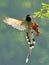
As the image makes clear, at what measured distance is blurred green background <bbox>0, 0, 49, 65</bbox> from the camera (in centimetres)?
2711

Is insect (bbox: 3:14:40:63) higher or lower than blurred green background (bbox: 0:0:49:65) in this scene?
higher

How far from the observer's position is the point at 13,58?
27.3m

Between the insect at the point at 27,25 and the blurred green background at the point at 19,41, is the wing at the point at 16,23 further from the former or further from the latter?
the blurred green background at the point at 19,41

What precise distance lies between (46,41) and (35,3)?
139 inches

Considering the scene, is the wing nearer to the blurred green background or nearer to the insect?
the insect

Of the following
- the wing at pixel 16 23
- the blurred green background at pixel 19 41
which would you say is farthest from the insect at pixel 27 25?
the blurred green background at pixel 19 41

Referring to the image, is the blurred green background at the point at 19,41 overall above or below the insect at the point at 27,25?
below

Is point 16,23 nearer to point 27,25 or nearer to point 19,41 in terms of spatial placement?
point 27,25

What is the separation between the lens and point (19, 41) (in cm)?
2761

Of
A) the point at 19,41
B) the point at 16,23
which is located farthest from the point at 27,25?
the point at 19,41

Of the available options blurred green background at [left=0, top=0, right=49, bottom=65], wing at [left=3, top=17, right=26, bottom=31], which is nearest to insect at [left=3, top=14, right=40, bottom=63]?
wing at [left=3, top=17, right=26, bottom=31]

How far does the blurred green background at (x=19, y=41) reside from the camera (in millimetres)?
27109

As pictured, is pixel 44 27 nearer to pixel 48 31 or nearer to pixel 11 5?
pixel 48 31

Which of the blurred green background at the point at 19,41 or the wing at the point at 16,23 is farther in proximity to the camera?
the blurred green background at the point at 19,41
